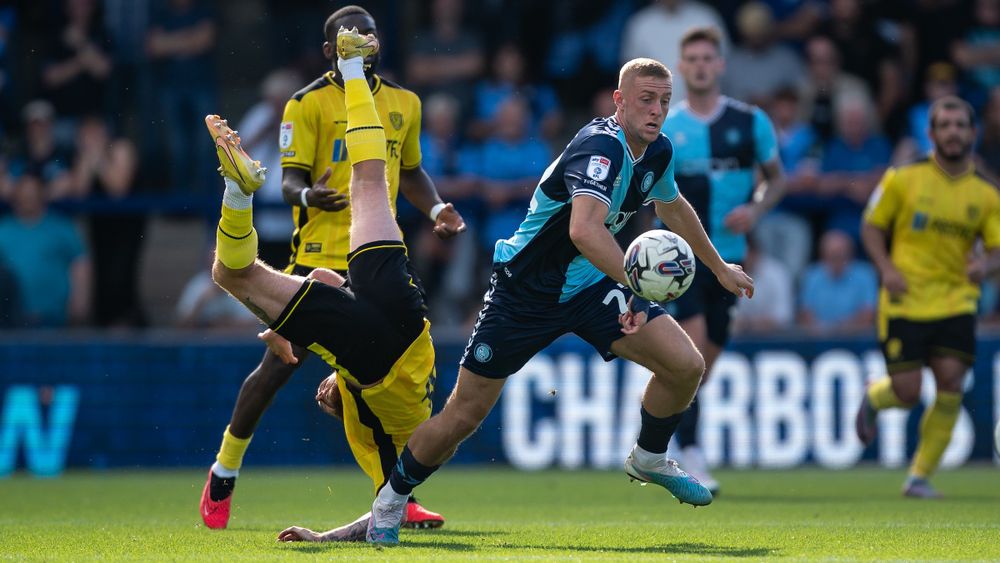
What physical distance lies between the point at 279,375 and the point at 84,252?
7442 millimetres

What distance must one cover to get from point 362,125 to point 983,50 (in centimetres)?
1027

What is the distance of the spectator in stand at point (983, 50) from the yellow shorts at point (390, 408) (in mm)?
10150

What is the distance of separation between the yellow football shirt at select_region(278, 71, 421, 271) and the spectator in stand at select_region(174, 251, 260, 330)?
6173mm

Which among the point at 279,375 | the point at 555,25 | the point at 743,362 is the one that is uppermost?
the point at 555,25

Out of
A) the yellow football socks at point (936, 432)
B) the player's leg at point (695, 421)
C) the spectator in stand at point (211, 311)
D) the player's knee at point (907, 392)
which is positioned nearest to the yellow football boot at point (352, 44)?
the player's leg at point (695, 421)

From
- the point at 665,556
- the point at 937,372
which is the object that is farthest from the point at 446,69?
the point at 665,556

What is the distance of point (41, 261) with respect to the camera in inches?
583

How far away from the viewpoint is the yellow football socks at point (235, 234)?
7277 millimetres

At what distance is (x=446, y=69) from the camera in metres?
16.2

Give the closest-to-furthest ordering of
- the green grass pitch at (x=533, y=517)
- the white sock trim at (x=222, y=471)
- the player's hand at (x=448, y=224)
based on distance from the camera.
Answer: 1. the green grass pitch at (x=533, y=517)
2. the player's hand at (x=448, y=224)
3. the white sock trim at (x=222, y=471)

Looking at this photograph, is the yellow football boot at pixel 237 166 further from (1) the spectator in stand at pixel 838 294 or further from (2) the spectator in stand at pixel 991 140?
(2) the spectator in stand at pixel 991 140

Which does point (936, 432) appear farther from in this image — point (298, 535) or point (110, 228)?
point (110, 228)

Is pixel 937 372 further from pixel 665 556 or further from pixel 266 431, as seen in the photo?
pixel 266 431

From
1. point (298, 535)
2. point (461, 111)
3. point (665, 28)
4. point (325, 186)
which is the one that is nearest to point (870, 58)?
point (665, 28)
